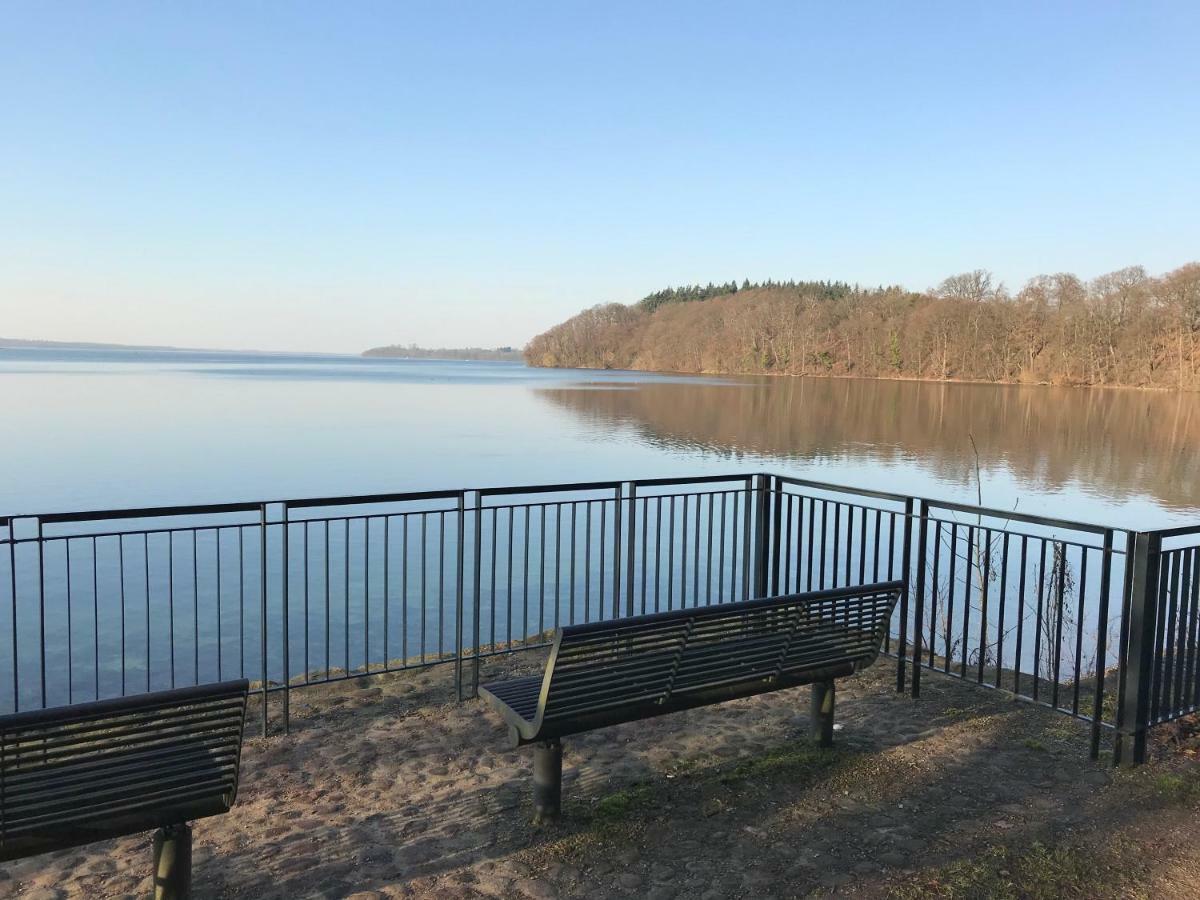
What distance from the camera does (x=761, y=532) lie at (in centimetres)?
752

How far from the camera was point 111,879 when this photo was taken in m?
3.79

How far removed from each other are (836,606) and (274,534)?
14.3m

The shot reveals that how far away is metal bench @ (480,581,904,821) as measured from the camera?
4.09m

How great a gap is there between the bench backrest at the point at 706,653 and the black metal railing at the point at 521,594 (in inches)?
18.7

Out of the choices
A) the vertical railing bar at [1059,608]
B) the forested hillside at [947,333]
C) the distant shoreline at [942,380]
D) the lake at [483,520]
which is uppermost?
the forested hillside at [947,333]

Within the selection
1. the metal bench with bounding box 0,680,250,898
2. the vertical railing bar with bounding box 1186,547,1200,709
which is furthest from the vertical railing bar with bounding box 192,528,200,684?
the vertical railing bar with bounding box 1186,547,1200,709

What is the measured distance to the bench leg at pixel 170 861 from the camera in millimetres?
3328

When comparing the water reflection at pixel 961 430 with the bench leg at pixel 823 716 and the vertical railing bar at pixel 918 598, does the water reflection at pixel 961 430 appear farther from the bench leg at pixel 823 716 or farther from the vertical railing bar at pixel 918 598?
the bench leg at pixel 823 716

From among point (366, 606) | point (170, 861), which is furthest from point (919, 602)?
point (170, 861)

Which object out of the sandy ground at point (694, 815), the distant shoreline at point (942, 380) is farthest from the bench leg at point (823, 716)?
the distant shoreline at point (942, 380)

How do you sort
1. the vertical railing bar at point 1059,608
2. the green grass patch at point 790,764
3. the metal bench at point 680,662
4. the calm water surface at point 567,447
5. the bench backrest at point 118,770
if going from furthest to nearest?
the calm water surface at point 567,447, the vertical railing bar at point 1059,608, the green grass patch at point 790,764, the metal bench at point 680,662, the bench backrest at point 118,770

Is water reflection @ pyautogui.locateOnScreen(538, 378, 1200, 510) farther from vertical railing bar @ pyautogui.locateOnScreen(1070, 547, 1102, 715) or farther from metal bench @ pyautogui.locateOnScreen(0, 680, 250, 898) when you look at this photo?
metal bench @ pyautogui.locateOnScreen(0, 680, 250, 898)

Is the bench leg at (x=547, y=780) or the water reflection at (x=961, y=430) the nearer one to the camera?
the bench leg at (x=547, y=780)

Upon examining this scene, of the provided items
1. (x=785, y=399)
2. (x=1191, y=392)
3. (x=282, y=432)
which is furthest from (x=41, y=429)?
(x=1191, y=392)
